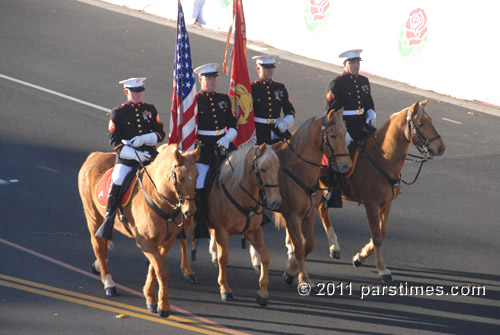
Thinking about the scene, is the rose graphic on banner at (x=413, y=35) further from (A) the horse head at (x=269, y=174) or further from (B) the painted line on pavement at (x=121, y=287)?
(B) the painted line on pavement at (x=121, y=287)

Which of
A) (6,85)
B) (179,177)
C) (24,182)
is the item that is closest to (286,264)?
(179,177)

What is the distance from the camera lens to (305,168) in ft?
40.1

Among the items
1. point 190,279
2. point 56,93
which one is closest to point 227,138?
point 190,279

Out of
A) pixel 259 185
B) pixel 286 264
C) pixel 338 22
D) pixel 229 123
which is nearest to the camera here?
pixel 259 185

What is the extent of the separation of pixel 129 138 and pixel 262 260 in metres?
2.64

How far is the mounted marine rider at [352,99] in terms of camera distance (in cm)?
1355

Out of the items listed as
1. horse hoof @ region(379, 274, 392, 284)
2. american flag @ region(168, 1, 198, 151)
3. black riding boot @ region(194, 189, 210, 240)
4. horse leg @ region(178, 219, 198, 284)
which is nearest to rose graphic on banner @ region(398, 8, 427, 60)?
horse hoof @ region(379, 274, 392, 284)

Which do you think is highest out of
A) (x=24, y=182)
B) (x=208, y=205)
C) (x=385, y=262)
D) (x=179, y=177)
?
(x=179, y=177)

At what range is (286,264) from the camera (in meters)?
13.6

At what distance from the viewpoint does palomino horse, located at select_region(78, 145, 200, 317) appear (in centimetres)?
1051

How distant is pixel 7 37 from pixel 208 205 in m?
15.6

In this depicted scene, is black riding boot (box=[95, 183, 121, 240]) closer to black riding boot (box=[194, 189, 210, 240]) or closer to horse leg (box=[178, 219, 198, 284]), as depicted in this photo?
black riding boot (box=[194, 189, 210, 240])

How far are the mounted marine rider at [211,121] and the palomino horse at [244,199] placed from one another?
49cm

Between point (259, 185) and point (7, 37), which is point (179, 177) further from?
point (7, 37)
